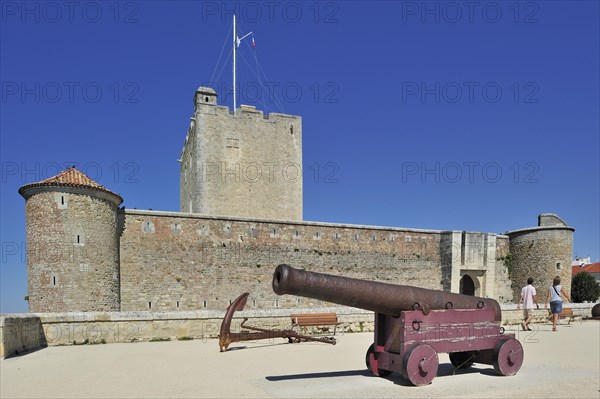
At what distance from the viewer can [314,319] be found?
402 inches

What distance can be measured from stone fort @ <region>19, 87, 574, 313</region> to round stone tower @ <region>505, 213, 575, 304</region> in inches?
1.9

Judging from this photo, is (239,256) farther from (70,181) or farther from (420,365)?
(420,365)

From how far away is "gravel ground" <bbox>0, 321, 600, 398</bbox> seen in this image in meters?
4.78

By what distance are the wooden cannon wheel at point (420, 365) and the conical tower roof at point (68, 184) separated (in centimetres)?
1143

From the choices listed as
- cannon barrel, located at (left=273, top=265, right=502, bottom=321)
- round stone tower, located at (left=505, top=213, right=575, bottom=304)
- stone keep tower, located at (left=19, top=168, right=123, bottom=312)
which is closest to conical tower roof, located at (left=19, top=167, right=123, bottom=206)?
stone keep tower, located at (left=19, top=168, right=123, bottom=312)

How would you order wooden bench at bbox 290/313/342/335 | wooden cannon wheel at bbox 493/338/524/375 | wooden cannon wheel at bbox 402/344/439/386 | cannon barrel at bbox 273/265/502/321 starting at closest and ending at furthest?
1. cannon barrel at bbox 273/265/502/321
2. wooden cannon wheel at bbox 402/344/439/386
3. wooden cannon wheel at bbox 493/338/524/375
4. wooden bench at bbox 290/313/342/335

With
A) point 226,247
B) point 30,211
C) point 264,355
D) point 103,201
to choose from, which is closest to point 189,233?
point 226,247

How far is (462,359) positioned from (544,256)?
58.1ft

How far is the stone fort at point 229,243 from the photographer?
12.8 meters

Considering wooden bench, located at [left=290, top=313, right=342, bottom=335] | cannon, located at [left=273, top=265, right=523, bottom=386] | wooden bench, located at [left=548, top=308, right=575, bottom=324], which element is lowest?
wooden bench, located at [left=548, top=308, right=575, bottom=324]

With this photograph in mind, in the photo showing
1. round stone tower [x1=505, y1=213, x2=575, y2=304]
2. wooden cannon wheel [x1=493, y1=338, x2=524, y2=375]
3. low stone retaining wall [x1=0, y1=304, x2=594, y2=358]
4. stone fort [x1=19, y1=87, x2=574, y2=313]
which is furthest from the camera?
round stone tower [x1=505, y1=213, x2=575, y2=304]

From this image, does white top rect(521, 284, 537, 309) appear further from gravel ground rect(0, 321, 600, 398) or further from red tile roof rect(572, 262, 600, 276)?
red tile roof rect(572, 262, 600, 276)

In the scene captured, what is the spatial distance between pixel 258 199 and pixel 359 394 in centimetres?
1770

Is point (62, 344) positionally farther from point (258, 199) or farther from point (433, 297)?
point (258, 199)
